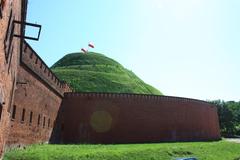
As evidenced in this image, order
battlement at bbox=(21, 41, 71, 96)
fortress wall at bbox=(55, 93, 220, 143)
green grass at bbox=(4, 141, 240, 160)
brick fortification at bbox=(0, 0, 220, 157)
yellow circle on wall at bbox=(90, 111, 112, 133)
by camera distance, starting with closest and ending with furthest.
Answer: green grass at bbox=(4, 141, 240, 160) → battlement at bbox=(21, 41, 71, 96) → brick fortification at bbox=(0, 0, 220, 157) → fortress wall at bbox=(55, 93, 220, 143) → yellow circle on wall at bbox=(90, 111, 112, 133)

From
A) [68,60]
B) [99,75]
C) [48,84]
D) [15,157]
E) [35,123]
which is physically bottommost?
[15,157]

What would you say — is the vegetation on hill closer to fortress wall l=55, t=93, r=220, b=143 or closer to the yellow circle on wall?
fortress wall l=55, t=93, r=220, b=143

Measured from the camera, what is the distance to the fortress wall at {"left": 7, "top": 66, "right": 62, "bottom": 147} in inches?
537

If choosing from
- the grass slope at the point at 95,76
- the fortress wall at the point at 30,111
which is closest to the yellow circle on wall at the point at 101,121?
the fortress wall at the point at 30,111

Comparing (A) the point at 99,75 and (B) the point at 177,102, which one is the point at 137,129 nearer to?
(B) the point at 177,102

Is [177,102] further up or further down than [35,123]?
further up

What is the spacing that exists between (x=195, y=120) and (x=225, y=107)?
27666 millimetres

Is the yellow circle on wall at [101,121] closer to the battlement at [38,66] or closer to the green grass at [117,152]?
the battlement at [38,66]

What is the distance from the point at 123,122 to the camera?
2531cm

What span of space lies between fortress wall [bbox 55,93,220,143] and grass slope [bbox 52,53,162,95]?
500 inches

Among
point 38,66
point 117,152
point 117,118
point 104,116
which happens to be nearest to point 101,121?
point 104,116

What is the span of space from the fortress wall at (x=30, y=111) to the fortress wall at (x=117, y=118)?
328cm

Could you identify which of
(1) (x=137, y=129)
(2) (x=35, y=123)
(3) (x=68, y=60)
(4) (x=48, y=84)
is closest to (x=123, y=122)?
(1) (x=137, y=129)

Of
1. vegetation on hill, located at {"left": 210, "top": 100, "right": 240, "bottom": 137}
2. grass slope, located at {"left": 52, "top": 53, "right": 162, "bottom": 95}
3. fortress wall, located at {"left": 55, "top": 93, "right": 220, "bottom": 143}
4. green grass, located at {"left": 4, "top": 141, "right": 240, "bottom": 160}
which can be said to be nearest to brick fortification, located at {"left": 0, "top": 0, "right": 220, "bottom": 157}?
fortress wall, located at {"left": 55, "top": 93, "right": 220, "bottom": 143}
